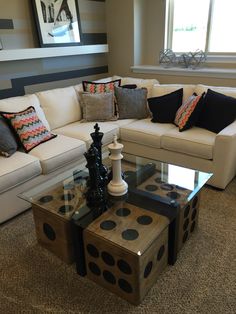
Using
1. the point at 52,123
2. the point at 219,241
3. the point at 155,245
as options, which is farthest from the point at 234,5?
the point at 155,245

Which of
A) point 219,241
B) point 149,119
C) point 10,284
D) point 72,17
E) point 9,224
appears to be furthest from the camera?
point 72,17

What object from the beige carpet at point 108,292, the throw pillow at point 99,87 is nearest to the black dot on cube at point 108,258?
the beige carpet at point 108,292

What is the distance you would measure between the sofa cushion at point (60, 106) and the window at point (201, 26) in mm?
1745

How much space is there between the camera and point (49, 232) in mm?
1858

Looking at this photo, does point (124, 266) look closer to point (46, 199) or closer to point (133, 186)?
point (133, 186)

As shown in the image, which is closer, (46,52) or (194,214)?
(194,214)

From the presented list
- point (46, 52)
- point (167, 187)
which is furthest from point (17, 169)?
point (46, 52)

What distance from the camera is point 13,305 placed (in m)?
1.58

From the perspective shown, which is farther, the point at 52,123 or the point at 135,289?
the point at 52,123

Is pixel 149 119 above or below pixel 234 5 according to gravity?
below

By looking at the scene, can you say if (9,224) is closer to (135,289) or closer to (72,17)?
(135,289)

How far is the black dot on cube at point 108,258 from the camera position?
1.53 m

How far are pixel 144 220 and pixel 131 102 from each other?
1963 mm

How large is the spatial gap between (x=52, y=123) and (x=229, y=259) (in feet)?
7.22
